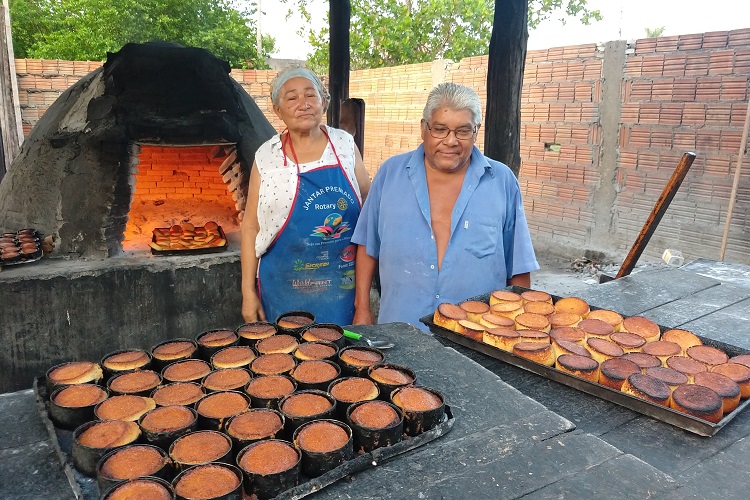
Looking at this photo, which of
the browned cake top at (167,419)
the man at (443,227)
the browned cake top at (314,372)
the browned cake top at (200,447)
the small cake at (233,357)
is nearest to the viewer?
the browned cake top at (200,447)

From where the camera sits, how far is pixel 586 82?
652cm

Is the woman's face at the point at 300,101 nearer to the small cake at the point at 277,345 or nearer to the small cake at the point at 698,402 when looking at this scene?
the small cake at the point at 277,345

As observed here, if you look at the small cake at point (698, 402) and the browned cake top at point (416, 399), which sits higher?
the browned cake top at point (416, 399)

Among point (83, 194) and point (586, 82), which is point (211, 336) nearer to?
point (83, 194)

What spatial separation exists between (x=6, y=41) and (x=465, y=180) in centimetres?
776

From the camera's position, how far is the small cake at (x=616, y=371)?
153cm

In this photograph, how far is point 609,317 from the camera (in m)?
1.99

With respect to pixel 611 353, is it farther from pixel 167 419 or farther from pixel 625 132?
pixel 625 132

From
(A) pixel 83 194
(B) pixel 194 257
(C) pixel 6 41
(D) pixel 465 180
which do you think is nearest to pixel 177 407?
(D) pixel 465 180

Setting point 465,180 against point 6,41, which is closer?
point 465,180

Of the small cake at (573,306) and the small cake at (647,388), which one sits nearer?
the small cake at (647,388)

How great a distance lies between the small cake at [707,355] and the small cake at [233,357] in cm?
138

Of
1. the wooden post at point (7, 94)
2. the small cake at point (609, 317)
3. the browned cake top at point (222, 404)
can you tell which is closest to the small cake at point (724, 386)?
the small cake at point (609, 317)

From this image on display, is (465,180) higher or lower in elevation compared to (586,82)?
lower
